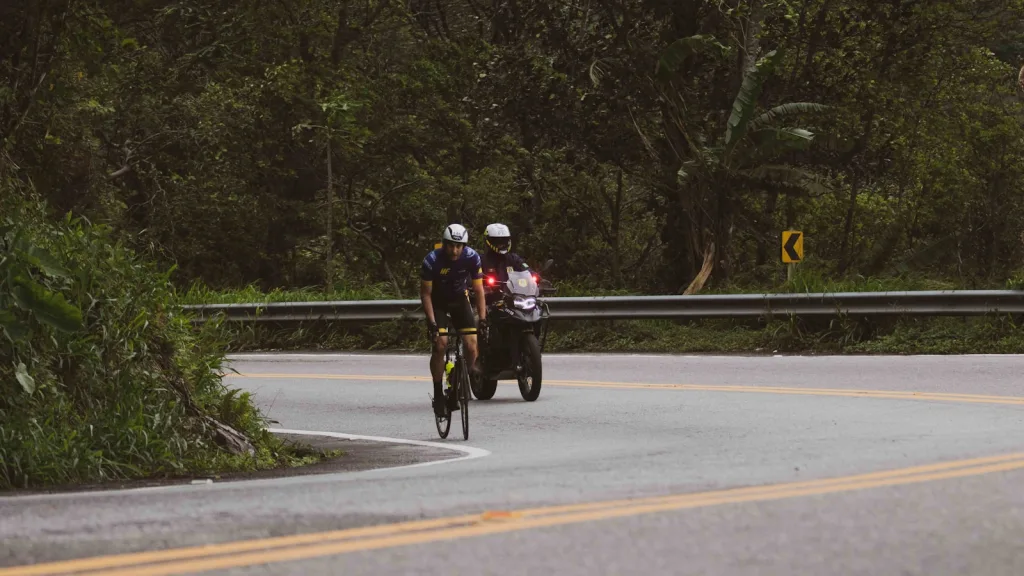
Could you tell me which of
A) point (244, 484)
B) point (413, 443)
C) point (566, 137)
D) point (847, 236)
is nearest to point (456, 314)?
point (413, 443)

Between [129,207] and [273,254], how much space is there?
3.75 m

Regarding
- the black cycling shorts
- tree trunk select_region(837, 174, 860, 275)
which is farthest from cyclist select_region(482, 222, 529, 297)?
tree trunk select_region(837, 174, 860, 275)

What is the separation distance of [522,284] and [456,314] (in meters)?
2.37

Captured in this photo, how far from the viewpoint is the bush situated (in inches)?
401

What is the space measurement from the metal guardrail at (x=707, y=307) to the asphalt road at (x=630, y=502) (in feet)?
15.6

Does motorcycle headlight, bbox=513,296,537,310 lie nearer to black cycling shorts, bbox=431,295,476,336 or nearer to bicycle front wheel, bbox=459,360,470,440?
black cycling shorts, bbox=431,295,476,336

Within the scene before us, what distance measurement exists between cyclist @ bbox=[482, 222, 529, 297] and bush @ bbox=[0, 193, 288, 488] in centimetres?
410

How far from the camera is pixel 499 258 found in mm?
15961

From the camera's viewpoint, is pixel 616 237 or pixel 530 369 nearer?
pixel 530 369

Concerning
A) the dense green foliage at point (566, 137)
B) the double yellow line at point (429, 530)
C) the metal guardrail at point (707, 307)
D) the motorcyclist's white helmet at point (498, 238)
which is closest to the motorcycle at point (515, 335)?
the motorcyclist's white helmet at point (498, 238)

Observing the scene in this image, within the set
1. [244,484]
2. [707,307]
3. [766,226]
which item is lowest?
[244,484]

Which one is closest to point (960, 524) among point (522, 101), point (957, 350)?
point (957, 350)

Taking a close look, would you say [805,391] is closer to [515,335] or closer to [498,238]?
[515,335]

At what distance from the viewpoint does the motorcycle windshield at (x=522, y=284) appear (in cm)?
1584
